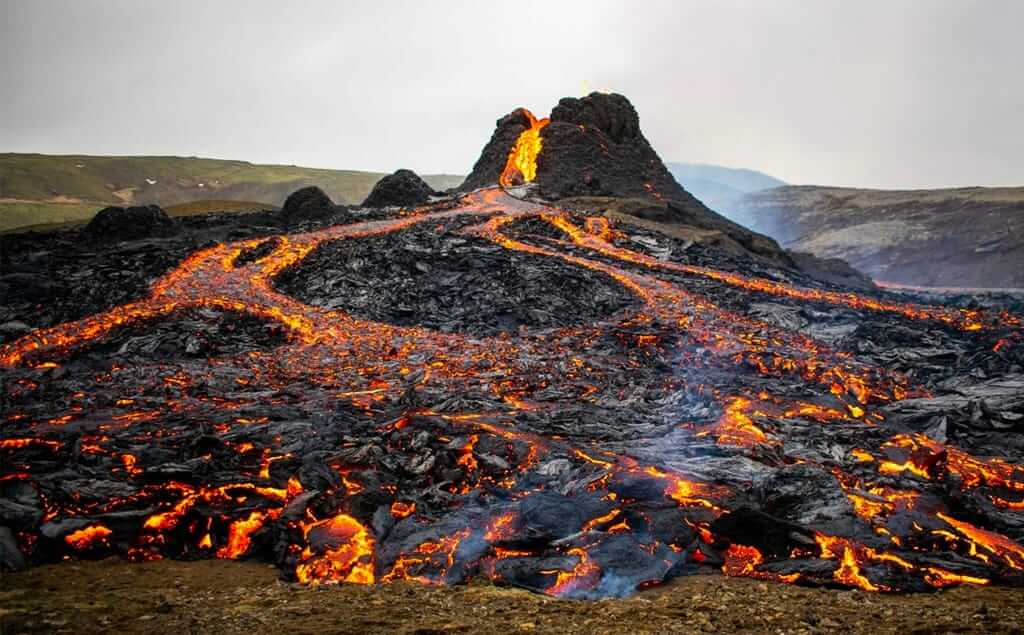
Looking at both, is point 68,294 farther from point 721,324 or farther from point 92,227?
point 721,324

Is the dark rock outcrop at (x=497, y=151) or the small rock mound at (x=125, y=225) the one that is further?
the dark rock outcrop at (x=497, y=151)

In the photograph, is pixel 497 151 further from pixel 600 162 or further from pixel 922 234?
pixel 922 234

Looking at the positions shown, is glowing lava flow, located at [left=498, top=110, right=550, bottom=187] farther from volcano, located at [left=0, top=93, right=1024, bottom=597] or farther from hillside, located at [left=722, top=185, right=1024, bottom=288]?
hillside, located at [left=722, top=185, right=1024, bottom=288]

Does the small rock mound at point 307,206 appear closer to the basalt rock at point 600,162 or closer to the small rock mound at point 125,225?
the small rock mound at point 125,225

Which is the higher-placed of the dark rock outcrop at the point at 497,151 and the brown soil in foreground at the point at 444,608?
the dark rock outcrop at the point at 497,151

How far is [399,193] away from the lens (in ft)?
153

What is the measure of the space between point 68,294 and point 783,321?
29.5 meters

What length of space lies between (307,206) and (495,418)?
34.5m

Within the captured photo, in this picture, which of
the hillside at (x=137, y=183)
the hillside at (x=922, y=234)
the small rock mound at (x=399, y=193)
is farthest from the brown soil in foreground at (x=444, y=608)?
the hillside at (x=137, y=183)

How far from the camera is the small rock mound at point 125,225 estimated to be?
31625 mm

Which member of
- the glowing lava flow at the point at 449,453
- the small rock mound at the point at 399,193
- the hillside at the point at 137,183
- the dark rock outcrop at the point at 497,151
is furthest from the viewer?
the hillside at the point at 137,183

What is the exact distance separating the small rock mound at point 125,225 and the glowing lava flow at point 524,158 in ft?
89.0

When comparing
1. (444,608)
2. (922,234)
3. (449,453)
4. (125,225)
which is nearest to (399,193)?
(125,225)

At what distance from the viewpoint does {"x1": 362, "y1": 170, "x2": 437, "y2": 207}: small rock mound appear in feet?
151
